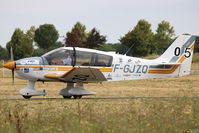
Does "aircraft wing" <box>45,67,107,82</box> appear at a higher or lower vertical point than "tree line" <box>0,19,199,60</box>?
lower

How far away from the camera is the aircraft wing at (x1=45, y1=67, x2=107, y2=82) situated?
571 inches

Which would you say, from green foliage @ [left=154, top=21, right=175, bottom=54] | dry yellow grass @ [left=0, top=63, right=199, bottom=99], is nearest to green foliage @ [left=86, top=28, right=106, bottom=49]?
green foliage @ [left=154, top=21, right=175, bottom=54]

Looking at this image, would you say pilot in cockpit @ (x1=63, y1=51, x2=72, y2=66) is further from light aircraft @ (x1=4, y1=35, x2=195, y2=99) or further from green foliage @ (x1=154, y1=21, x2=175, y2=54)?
green foliage @ (x1=154, y1=21, x2=175, y2=54)

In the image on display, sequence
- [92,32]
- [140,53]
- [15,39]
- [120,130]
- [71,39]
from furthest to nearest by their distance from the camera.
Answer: [15,39]
[140,53]
[92,32]
[71,39]
[120,130]

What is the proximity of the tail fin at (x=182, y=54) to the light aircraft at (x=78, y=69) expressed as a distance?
33cm

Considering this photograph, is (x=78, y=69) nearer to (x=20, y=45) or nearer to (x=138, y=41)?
(x=138, y=41)

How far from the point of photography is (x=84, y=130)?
7.00m

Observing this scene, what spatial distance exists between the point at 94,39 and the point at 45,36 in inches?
1760

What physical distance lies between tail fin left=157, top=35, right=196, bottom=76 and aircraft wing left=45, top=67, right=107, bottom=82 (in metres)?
4.04

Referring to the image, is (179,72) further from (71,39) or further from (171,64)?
(71,39)

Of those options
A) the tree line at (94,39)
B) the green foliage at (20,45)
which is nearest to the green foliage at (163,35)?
the tree line at (94,39)

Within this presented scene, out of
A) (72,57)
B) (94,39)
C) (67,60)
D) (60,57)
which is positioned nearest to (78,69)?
(72,57)

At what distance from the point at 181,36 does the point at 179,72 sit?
6.15 feet

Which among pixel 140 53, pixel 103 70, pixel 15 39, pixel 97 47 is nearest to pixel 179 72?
pixel 103 70
